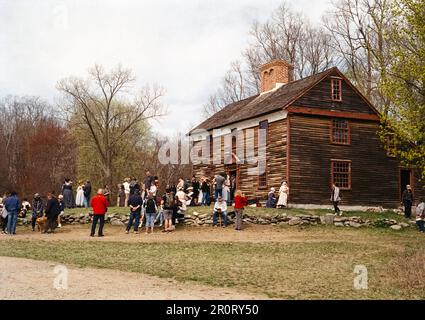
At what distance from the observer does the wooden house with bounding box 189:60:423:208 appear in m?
29.4

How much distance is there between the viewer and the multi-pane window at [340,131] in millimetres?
30706

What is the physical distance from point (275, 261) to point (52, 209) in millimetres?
12762

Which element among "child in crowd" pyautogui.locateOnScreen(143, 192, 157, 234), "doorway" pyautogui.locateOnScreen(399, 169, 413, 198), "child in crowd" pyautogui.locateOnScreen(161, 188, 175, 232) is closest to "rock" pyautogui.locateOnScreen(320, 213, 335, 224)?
"child in crowd" pyautogui.locateOnScreen(161, 188, 175, 232)

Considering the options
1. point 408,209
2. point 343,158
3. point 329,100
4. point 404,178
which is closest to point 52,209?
point 343,158

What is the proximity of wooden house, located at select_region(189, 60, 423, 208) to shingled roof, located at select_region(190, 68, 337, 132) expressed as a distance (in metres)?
0.10

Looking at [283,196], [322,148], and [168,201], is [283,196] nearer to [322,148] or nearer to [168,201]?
[322,148]

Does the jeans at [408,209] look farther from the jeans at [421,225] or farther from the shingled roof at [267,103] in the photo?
the shingled roof at [267,103]

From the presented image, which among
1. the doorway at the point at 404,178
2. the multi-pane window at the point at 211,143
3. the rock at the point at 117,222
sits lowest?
the rock at the point at 117,222

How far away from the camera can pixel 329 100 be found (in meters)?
30.8

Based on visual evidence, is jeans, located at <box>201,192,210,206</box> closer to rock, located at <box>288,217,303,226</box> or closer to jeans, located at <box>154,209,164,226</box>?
jeans, located at <box>154,209,164,226</box>

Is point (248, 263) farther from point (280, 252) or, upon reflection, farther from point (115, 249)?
point (115, 249)

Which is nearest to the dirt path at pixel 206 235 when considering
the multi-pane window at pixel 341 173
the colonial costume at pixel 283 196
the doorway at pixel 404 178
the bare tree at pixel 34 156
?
the colonial costume at pixel 283 196
